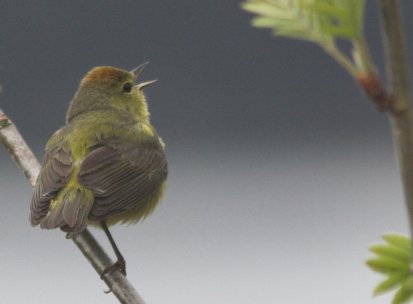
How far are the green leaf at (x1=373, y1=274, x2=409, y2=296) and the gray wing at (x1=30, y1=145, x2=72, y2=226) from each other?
2.94 metres

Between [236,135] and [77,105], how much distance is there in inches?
480

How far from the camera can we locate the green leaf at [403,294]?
3.03ft

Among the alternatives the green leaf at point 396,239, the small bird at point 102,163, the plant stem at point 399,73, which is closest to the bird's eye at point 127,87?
the small bird at point 102,163

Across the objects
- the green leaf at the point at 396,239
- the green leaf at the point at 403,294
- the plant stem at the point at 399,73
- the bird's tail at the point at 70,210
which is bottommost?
the green leaf at the point at 403,294

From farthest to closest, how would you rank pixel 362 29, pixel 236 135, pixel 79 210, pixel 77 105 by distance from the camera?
pixel 236 135 → pixel 77 105 → pixel 79 210 → pixel 362 29

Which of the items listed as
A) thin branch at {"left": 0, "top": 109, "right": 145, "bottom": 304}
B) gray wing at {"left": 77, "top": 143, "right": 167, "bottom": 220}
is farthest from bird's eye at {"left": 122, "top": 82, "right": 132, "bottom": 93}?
thin branch at {"left": 0, "top": 109, "right": 145, "bottom": 304}

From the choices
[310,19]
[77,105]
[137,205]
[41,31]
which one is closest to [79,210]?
[137,205]

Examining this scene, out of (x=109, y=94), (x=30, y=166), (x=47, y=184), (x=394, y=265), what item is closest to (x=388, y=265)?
(x=394, y=265)

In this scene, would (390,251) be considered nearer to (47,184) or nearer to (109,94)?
(47,184)

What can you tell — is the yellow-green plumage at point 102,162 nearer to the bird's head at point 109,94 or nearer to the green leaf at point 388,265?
the bird's head at point 109,94

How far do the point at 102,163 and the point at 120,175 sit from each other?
105 millimetres

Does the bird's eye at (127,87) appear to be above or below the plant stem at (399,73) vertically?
above

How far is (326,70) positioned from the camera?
57.4ft

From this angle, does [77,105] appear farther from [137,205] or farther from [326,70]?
[326,70]
